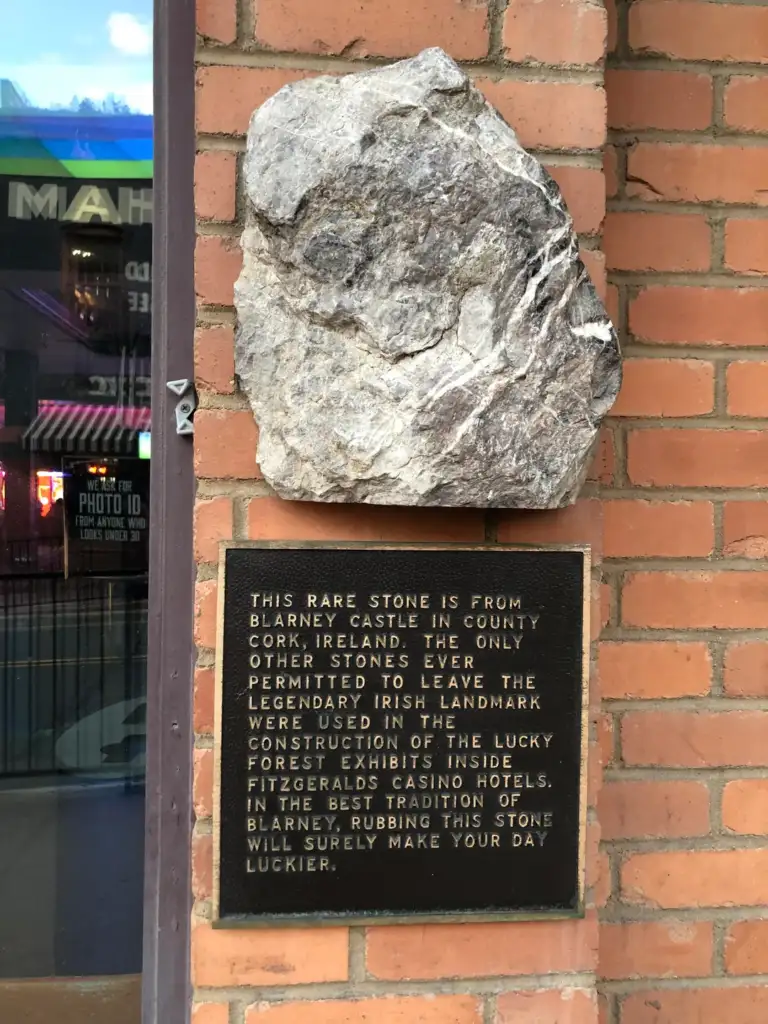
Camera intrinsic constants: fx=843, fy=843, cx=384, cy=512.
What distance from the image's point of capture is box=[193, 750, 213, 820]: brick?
57.5 inches

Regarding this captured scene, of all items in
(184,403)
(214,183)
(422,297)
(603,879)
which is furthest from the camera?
(603,879)

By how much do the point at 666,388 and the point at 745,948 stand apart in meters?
1.16

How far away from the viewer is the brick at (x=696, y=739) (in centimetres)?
172

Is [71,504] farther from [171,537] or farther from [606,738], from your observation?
[606,738]

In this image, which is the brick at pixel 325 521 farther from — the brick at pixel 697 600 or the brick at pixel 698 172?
the brick at pixel 698 172

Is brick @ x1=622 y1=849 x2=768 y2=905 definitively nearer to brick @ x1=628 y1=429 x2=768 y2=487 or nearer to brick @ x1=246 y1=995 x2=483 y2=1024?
brick @ x1=246 y1=995 x2=483 y2=1024

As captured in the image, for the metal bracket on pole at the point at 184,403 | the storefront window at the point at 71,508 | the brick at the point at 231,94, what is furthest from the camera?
the storefront window at the point at 71,508

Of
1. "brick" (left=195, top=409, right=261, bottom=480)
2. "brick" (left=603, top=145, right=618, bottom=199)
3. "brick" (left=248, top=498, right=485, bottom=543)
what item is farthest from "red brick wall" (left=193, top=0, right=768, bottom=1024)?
"brick" (left=195, top=409, right=261, bottom=480)

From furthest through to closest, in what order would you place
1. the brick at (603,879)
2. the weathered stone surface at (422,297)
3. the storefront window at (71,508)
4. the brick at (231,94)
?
the storefront window at (71,508), the brick at (603,879), the brick at (231,94), the weathered stone surface at (422,297)

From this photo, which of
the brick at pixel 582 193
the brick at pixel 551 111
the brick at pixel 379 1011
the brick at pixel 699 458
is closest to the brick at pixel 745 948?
the brick at pixel 379 1011

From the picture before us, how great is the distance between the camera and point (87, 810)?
8.40ft

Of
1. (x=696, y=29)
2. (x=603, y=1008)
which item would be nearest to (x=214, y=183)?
(x=696, y=29)

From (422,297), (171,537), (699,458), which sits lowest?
(171,537)

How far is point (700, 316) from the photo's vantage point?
1.74m
